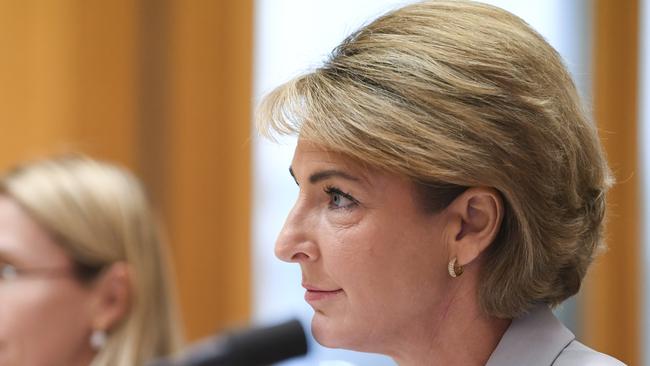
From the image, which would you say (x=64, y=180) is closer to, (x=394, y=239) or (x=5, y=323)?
(x=5, y=323)

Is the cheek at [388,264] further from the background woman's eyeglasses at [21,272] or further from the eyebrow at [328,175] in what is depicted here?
the background woman's eyeglasses at [21,272]

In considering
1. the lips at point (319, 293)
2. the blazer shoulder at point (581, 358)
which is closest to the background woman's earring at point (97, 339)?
the lips at point (319, 293)

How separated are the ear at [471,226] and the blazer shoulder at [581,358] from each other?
0.23 metres

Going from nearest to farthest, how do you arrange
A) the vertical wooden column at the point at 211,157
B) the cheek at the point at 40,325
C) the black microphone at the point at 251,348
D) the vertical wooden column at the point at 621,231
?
1. the black microphone at the point at 251,348
2. the cheek at the point at 40,325
3. the vertical wooden column at the point at 621,231
4. the vertical wooden column at the point at 211,157

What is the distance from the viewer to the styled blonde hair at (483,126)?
1656 mm

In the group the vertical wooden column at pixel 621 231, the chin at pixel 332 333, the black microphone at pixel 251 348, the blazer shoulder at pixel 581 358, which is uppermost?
the black microphone at pixel 251 348

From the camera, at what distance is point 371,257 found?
171 centimetres

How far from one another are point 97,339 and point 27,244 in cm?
33

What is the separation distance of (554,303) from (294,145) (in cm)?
56

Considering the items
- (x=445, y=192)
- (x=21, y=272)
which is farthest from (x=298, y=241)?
(x=21, y=272)

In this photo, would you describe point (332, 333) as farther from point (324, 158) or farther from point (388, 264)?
point (324, 158)

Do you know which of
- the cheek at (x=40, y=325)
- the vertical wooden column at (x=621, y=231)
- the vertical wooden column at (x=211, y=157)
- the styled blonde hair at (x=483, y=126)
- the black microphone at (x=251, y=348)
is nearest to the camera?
the black microphone at (x=251, y=348)

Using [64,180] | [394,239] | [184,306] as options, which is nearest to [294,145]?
[394,239]

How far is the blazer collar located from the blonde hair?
4.18 ft
